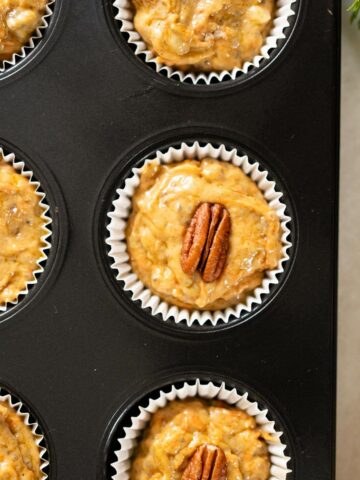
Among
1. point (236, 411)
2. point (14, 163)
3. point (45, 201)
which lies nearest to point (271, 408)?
point (236, 411)

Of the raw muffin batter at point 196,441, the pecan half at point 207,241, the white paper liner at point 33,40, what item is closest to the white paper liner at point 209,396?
the raw muffin batter at point 196,441

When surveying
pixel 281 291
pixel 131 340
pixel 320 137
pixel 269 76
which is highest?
pixel 269 76

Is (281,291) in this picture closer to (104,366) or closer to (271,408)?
(271,408)

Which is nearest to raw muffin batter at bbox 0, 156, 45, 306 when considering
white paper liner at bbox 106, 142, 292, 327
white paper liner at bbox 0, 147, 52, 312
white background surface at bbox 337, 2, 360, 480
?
white paper liner at bbox 0, 147, 52, 312

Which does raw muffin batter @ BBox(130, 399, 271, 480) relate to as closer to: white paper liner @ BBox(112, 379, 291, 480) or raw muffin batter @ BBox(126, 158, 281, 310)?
white paper liner @ BBox(112, 379, 291, 480)

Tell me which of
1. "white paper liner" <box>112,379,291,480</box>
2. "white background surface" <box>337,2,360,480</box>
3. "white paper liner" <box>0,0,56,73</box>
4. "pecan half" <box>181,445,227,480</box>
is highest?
"white paper liner" <box>0,0,56,73</box>

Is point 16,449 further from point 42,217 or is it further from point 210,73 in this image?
point 210,73

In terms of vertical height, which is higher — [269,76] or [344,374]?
[269,76]
